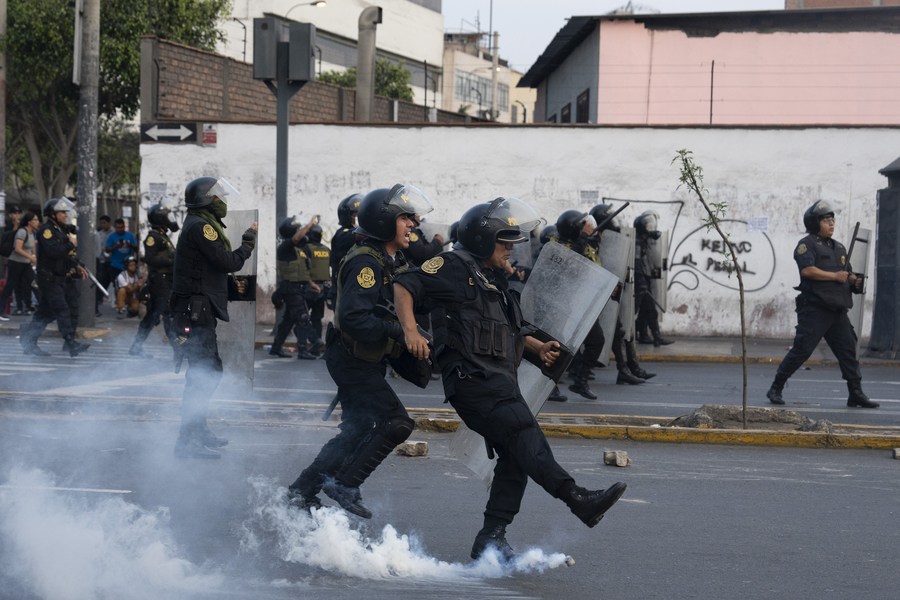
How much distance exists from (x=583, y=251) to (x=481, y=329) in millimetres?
6098

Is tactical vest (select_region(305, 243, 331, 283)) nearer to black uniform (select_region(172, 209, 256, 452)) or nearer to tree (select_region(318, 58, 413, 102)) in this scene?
black uniform (select_region(172, 209, 256, 452))

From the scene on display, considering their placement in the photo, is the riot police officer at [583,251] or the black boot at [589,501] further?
the riot police officer at [583,251]

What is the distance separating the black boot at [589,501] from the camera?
501cm

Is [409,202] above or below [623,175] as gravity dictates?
below

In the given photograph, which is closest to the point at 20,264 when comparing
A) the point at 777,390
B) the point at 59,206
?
the point at 59,206

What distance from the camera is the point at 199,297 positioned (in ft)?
24.9

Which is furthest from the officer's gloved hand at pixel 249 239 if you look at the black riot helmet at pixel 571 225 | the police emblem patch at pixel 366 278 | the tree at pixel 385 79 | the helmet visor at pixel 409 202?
the tree at pixel 385 79

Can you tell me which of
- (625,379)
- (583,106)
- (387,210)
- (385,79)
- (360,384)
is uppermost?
(385,79)

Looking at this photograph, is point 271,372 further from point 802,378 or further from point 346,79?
point 346,79

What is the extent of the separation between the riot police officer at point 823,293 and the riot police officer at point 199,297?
5.39m

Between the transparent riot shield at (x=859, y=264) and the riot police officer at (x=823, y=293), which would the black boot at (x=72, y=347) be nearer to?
the riot police officer at (x=823, y=293)

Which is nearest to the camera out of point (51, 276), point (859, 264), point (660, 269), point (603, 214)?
point (859, 264)

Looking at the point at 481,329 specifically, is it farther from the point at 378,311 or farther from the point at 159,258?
the point at 159,258

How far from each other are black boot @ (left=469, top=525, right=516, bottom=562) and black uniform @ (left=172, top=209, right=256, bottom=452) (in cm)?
292
